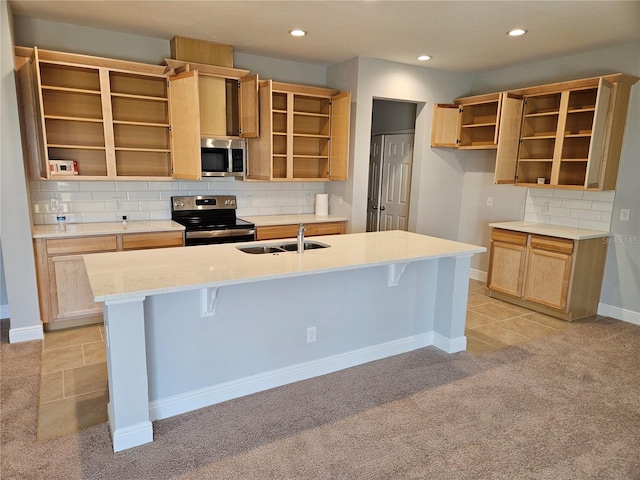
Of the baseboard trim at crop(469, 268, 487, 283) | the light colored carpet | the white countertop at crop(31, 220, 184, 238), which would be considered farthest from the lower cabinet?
the white countertop at crop(31, 220, 184, 238)

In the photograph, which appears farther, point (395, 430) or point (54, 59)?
point (54, 59)

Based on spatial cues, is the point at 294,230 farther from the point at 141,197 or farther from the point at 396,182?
the point at 396,182

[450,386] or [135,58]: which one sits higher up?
[135,58]

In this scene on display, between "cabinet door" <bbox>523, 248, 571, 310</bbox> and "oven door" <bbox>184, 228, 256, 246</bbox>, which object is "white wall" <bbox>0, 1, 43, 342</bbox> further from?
"cabinet door" <bbox>523, 248, 571, 310</bbox>

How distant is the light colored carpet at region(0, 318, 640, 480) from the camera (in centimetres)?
207

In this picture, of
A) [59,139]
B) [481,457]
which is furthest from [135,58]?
[481,457]

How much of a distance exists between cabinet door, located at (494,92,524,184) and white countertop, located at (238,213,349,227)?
182 cm

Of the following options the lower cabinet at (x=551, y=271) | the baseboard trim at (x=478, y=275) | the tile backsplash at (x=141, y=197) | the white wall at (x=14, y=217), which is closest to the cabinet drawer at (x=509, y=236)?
the lower cabinet at (x=551, y=271)

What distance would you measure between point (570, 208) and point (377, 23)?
113 inches

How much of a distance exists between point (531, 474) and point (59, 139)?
14.7 ft

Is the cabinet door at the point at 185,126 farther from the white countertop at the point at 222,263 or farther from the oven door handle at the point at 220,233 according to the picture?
the white countertop at the point at 222,263

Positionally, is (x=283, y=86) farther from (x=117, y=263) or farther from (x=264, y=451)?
(x=264, y=451)

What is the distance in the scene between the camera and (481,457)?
7.14ft

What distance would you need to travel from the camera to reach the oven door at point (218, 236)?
4.13 meters
